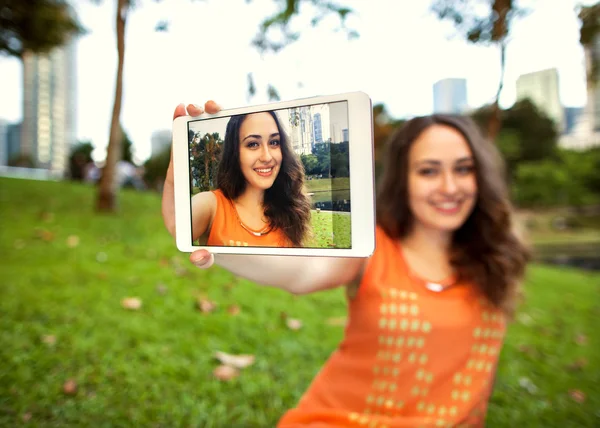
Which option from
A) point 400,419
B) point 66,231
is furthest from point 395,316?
point 66,231

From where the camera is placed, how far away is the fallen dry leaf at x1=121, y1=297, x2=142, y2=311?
1.89m

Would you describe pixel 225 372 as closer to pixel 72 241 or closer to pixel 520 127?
pixel 72 241

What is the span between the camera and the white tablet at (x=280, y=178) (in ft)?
1.78

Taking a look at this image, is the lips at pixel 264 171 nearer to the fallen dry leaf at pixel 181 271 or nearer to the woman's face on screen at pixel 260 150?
the woman's face on screen at pixel 260 150

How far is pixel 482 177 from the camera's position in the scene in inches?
41.1

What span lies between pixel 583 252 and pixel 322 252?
12.0 meters

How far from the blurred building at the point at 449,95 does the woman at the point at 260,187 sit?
30.2 inches

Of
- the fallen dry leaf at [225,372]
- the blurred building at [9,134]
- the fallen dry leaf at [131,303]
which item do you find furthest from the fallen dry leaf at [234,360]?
the blurred building at [9,134]

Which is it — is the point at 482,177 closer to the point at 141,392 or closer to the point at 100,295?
the point at 141,392

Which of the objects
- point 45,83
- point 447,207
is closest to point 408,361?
point 447,207

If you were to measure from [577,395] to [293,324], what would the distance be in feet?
4.79

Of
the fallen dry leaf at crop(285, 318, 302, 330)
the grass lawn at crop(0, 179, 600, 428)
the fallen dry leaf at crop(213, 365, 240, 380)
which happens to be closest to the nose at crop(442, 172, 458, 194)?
the grass lawn at crop(0, 179, 600, 428)

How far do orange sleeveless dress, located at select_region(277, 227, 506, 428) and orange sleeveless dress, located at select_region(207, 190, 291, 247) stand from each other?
1.54 feet

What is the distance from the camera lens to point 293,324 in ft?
6.85
